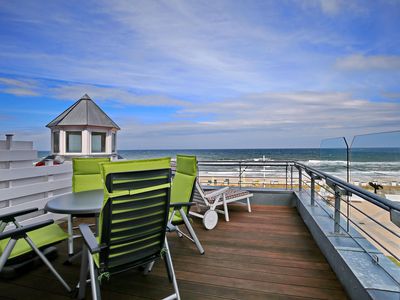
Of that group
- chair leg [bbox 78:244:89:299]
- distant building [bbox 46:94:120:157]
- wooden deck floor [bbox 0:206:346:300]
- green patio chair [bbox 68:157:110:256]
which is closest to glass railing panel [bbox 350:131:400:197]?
wooden deck floor [bbox 0:206:346:300]

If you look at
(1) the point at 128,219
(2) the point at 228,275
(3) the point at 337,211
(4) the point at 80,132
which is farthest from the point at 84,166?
(3) the point at 337,211

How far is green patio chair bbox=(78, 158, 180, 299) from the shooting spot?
1491mm

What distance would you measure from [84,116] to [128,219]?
3678mm

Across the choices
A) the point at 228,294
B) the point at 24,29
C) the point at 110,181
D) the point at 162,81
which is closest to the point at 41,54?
the point at 24,29

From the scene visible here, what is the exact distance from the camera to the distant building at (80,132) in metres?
4.61

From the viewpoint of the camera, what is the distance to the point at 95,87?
43.1 ft

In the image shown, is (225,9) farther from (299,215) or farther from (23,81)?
(23,81)

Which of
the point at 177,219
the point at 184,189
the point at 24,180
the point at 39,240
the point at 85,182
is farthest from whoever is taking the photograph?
the point at 24,180

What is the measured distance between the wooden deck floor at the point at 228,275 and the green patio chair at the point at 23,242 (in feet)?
0.33

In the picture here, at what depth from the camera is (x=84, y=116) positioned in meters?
4.65

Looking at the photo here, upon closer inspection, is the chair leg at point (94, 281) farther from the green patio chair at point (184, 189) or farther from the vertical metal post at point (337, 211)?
the vertical metal post at point (337, 211)

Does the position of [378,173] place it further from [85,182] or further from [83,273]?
[85,182]

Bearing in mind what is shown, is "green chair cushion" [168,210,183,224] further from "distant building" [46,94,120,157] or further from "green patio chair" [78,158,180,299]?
"distant building" [46,94,120,157]

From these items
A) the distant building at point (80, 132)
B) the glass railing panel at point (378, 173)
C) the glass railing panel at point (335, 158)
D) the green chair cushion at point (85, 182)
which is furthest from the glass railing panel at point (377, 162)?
the distant building at point (80, 132)
